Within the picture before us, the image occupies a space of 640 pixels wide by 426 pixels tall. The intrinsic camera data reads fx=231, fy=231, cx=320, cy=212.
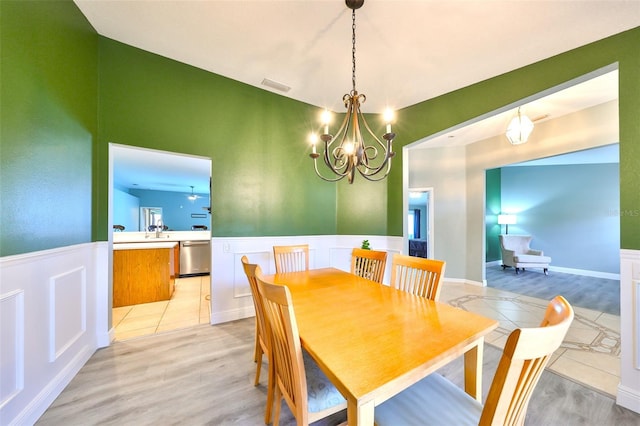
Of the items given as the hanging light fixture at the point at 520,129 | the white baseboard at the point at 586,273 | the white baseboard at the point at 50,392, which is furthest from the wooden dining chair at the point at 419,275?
the white baseboard at the point at 586,273

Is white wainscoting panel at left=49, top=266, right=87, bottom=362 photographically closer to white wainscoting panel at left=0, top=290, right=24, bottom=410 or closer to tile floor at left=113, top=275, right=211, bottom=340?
white wainscoting panel at left=0, top=290, right=24, bottom=410

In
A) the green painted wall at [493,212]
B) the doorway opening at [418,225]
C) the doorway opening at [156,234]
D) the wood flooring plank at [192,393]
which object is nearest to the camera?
the wood flooring plank at [192,393]

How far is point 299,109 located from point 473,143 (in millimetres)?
3831

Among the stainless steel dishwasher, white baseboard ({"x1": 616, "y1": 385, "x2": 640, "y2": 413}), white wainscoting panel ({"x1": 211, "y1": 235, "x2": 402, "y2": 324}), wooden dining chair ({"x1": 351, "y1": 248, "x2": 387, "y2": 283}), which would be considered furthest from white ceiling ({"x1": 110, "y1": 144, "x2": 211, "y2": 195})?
white baseboard ({"x1": 616, "y1": 385, "x2": 640, "y2": 413})

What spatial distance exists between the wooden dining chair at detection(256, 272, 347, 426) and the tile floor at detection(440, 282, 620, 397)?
2.21m

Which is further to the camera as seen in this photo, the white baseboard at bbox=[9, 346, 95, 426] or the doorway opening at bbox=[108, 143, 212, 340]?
the doorway opening at bbox=[108, 143, 212, 340]

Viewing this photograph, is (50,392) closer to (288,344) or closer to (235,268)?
(235,268)

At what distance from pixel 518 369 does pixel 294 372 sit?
2.49 ft

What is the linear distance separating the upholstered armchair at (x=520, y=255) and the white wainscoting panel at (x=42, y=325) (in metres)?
7.54

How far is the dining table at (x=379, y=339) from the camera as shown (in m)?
0.76

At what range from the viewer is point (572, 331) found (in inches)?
105

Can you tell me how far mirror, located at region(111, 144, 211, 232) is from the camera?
506 centimetres

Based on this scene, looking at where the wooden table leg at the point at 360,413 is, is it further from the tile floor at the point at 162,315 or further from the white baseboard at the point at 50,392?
the tile floor at the point at 162,315

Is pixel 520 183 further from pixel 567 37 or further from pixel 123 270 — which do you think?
pixel 123 270
